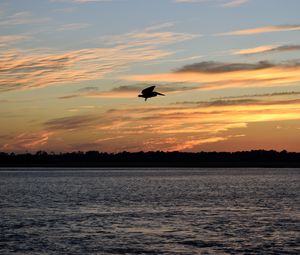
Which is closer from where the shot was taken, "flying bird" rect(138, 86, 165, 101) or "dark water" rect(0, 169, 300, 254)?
"dark water" rect(0, 169, 300, 254)

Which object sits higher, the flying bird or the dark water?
the flying bird

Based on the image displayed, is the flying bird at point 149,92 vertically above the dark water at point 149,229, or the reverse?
the flying bird at point 149,92

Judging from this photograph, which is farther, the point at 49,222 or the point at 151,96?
the point at 49,222

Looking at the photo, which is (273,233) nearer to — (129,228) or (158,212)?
(129,228)

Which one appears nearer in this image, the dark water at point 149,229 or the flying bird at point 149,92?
the dark water at point 149,229

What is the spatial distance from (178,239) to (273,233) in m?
6.79

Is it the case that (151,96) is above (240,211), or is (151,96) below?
above

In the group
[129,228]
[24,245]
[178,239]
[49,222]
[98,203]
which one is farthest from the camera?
[98,203]

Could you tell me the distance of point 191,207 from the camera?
67.9 meters

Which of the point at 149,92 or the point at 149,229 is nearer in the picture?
the point at 149,92

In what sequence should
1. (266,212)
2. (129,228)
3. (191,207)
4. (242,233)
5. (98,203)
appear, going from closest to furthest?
(242,233), (129,228), (266,212), (191,207), (98,203)

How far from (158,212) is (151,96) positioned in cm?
2372

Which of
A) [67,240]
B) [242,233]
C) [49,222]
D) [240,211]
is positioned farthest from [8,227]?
[240,211]

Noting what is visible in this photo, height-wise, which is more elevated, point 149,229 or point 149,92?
point 149,92
